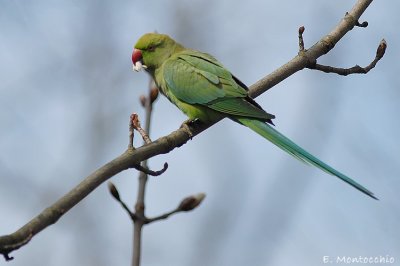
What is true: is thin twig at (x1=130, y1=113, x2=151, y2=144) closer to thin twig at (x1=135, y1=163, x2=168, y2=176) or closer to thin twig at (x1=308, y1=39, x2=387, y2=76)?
thin twig at (x1=135, y1=163, x2=168, y2=176)

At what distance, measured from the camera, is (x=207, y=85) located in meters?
4.76

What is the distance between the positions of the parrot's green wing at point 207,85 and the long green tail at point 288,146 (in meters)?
0.06

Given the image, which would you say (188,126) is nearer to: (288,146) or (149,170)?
(288,146)

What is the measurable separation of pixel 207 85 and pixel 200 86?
0.06m

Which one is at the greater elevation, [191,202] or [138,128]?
[138,128]

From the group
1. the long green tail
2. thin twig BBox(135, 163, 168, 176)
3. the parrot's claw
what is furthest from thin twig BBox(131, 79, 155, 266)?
the parrot's claw

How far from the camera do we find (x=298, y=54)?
4.18m

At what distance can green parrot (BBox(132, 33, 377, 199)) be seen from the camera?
4.28 m

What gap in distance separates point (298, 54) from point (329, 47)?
0.79ft

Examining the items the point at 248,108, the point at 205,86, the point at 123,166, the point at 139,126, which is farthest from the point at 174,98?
the point at 123,166

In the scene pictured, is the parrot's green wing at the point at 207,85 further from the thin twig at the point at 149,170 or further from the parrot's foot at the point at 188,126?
the thin twig at the point at 149,170

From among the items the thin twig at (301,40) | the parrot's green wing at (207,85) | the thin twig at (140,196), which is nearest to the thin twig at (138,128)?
the thin twig at (140,196)

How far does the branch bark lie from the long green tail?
227 mm

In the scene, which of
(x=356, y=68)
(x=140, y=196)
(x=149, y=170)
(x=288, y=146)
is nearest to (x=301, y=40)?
(x=356, y=68)
